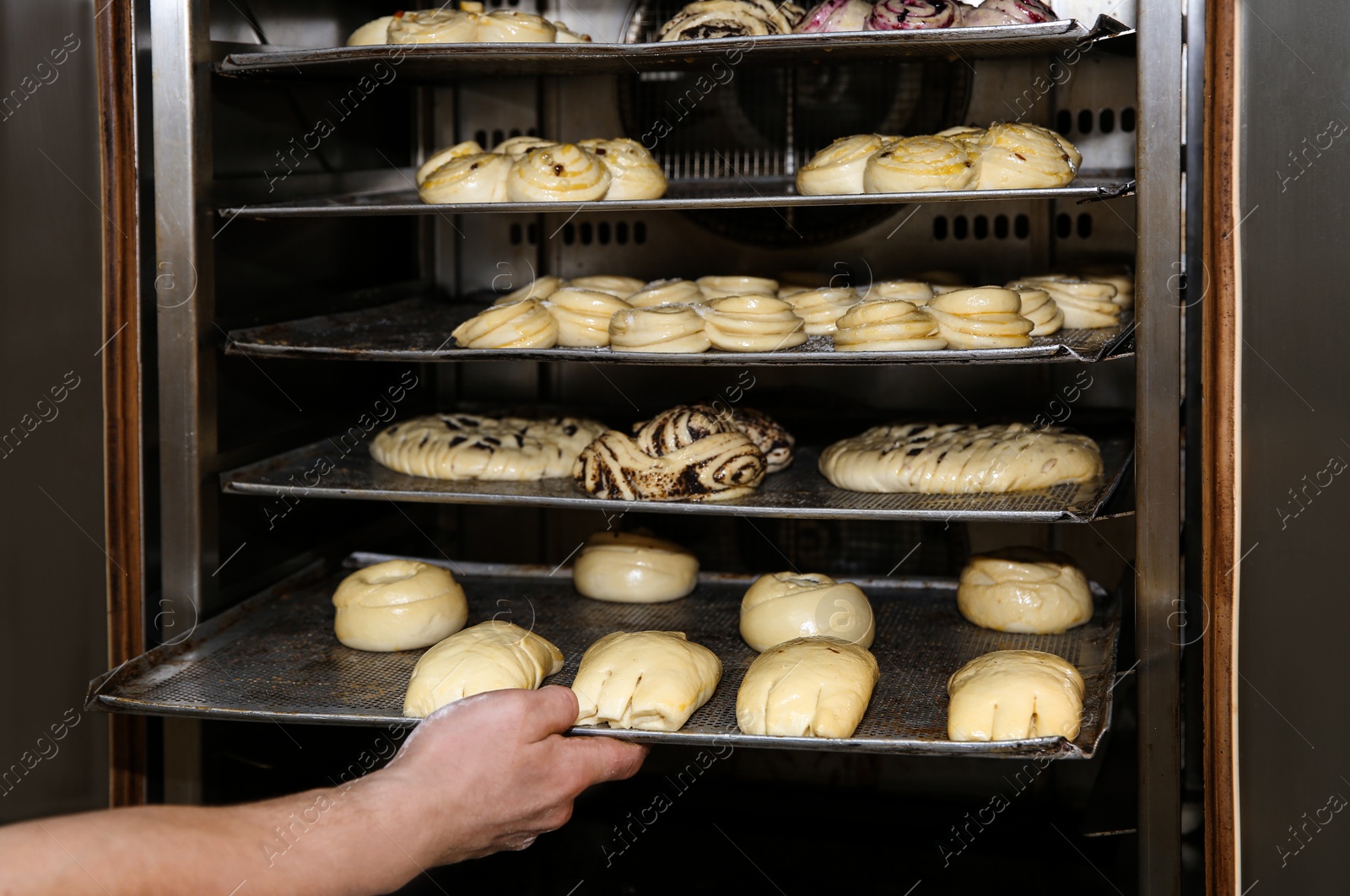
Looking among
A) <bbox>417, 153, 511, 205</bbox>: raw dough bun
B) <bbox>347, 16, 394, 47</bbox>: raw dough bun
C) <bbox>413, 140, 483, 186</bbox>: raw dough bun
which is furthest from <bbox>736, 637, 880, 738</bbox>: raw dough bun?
<bbox>347, 16, 394, 47</bbox>: raw dough bun

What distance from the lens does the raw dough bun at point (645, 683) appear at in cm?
190

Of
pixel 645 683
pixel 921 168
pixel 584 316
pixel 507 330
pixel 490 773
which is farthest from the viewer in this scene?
pixel 584 316

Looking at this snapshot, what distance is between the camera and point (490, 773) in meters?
1.76

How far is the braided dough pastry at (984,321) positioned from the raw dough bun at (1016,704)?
1.90 ft

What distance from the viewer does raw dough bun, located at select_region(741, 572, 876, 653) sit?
7.29 feet

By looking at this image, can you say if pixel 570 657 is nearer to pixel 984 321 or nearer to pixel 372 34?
pixel 984 321

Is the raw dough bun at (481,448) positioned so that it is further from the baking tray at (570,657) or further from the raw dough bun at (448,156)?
the raw dough bun at (448,156)

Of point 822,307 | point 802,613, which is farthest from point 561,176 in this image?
point 802,613

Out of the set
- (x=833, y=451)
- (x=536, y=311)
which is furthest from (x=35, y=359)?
(x=833, y=451)

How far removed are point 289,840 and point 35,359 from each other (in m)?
1.12

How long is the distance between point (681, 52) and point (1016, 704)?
122 cm

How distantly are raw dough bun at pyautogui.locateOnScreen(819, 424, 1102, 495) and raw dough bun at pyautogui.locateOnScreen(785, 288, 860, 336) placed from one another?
0.85ft

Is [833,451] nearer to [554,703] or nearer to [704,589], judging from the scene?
[704,589]

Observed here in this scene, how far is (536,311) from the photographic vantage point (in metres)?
2.35
